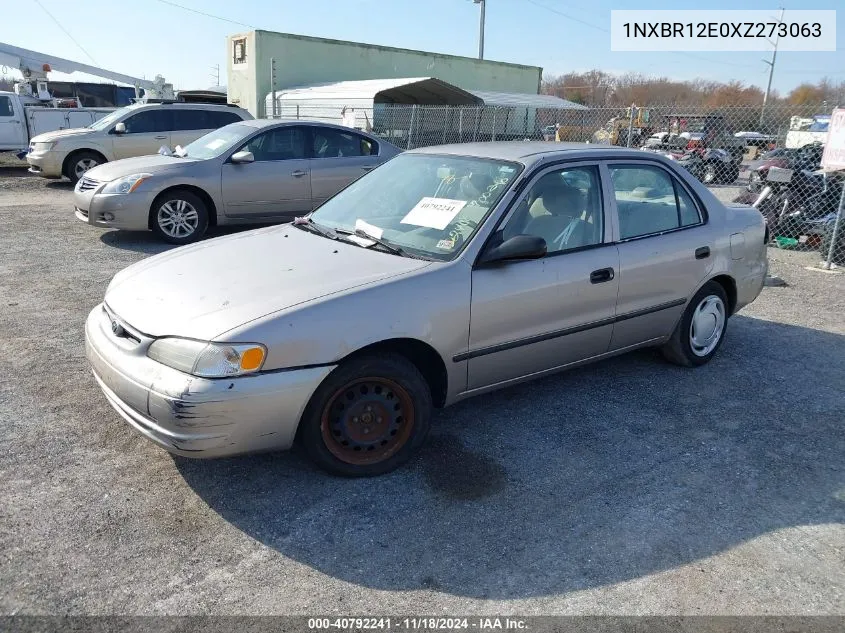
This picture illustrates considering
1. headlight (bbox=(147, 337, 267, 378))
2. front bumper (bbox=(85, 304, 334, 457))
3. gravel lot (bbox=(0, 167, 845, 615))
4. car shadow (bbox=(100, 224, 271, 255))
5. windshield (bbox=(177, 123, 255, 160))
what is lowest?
gravel lot (bbox=(0, 167, 845, 615))

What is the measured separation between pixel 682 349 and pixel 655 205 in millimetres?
1076

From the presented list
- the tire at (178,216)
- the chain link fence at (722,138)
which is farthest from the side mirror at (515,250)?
the chain link fence at (722,138)

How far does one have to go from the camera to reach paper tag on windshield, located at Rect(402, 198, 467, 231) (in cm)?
374

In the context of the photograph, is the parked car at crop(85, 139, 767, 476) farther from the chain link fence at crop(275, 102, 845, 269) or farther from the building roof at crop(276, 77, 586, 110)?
the building roof at crop(276, 77, 586, 110)

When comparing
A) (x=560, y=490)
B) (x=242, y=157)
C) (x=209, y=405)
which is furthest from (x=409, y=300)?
(x=242, y=157)

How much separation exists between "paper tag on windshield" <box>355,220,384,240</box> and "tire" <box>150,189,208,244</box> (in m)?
5.02

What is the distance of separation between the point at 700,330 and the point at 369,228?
2.64 meters

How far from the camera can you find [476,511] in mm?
3094

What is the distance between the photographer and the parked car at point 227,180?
7.98 m

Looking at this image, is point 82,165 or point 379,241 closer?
point 379,241

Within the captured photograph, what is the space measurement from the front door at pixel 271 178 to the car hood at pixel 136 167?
608 millimetres

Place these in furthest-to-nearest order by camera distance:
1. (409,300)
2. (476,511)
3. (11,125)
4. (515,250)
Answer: (11,125)
(515,250)
(409,300)
(476,511)

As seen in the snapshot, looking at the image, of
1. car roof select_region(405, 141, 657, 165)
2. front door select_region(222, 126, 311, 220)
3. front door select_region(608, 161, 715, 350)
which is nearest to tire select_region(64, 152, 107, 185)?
front door select_region(222, 126, 311, 220)

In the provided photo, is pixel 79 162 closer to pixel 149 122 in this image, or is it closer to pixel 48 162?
pixel 48 162
